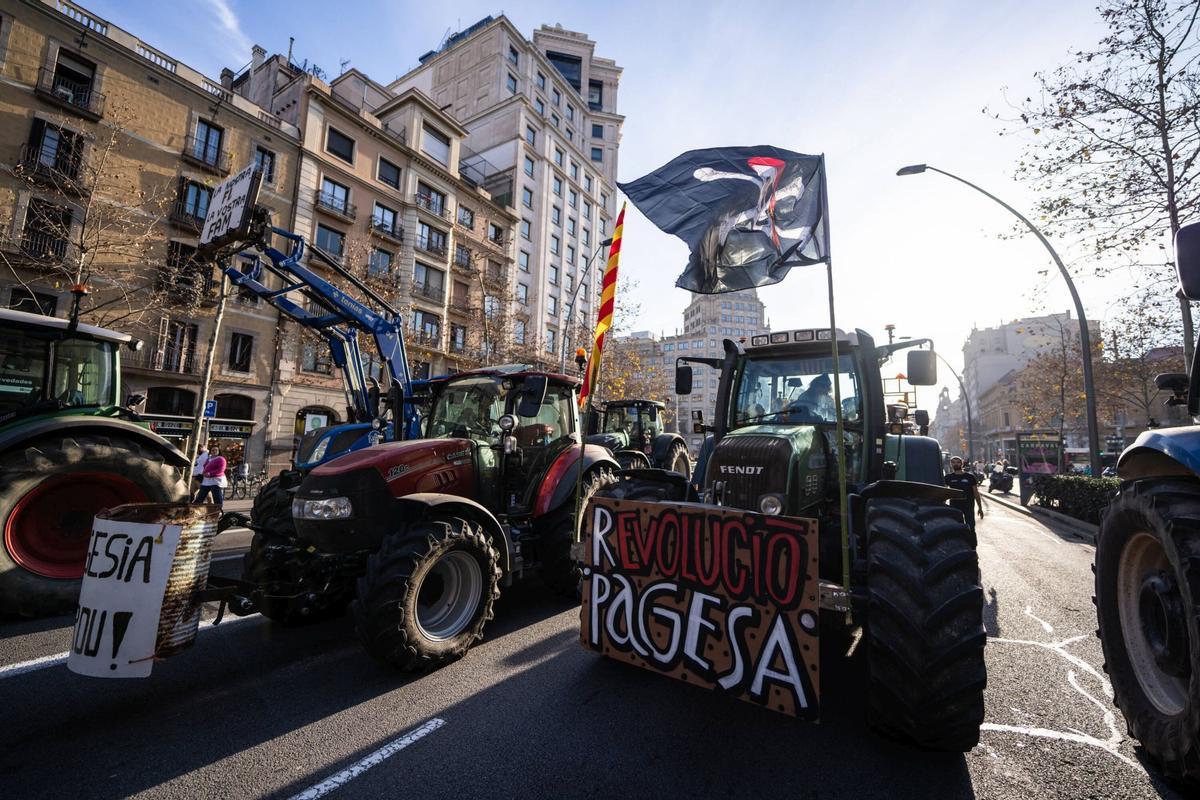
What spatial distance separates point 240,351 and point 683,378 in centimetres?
2237

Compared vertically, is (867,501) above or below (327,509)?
above

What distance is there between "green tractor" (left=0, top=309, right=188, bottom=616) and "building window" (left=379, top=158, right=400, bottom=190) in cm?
2450

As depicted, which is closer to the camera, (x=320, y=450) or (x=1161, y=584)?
(x=1161, y=584)

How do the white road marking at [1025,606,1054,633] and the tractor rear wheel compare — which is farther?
the tractor rear wheel

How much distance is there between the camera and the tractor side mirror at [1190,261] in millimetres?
2365

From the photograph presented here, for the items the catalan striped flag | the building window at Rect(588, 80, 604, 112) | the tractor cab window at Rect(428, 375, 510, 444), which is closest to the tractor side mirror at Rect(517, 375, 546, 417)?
the tractor cab window at Rect(428, 375, 510, 444)

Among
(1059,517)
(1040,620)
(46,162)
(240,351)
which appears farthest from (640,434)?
(46,162)

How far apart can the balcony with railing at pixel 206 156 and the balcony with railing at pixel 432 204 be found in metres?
8.96

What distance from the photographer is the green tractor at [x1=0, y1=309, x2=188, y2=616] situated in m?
4.34

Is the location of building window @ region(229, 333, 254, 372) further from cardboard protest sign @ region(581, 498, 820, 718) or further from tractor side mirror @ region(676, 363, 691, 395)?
cardboard protest sign @ region(581, 498, 820, 718)

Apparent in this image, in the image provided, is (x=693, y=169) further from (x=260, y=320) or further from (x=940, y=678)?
(x=260, y=320)

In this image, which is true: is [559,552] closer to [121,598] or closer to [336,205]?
[121,598]

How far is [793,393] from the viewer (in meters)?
4.54

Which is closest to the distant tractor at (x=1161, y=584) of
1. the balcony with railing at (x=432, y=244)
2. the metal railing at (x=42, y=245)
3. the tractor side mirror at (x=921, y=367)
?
the tractor side mirror at (x=921, y=367)
